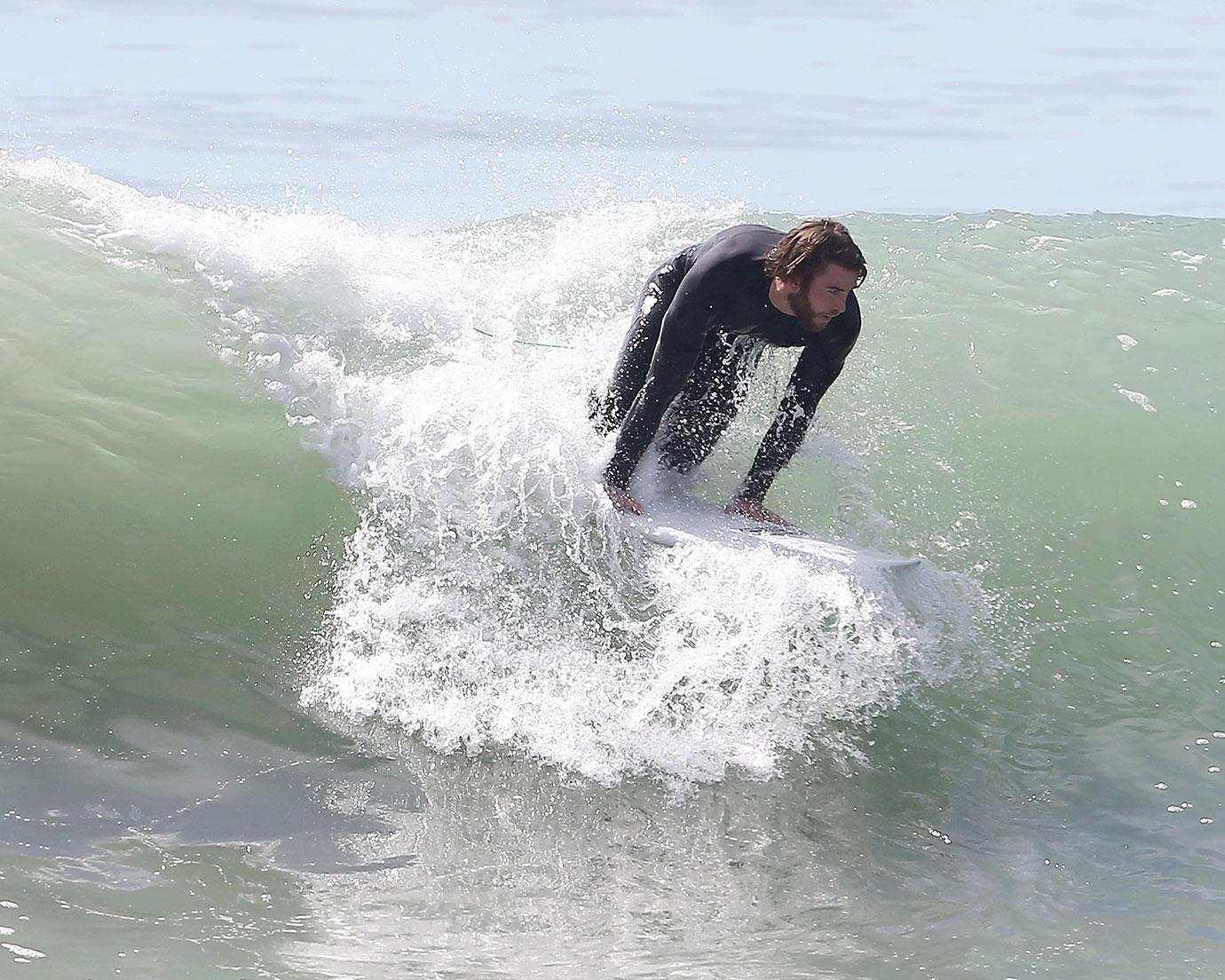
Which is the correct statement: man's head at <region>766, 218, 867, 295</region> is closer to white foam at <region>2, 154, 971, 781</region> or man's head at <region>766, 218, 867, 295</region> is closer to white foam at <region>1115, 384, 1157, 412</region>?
white foam at <region>2, 154, 971, 781</region>

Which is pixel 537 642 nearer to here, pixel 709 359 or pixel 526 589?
pixel 526 589

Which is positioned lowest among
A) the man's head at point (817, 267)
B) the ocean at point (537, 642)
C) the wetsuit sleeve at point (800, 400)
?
the ocean at point (537, 642)

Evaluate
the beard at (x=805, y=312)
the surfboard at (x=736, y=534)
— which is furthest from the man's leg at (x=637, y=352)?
the beard at (x=805, y=312)

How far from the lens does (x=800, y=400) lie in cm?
446

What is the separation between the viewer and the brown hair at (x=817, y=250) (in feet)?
12.7

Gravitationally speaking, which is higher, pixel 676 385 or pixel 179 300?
pixel 676 385

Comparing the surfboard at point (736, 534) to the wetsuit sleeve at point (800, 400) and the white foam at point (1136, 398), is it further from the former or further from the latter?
the white foam at point (1136, 398)

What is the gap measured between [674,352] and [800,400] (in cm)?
53

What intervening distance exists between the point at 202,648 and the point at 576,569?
130cm

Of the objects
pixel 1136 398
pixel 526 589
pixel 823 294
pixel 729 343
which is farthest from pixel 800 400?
pixel 1136 398

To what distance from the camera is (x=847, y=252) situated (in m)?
3.89

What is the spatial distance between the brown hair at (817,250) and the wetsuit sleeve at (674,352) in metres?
0.24

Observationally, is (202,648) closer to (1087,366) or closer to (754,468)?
(754,468)

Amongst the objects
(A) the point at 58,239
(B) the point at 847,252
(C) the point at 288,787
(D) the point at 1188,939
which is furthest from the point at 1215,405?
(A) the point at 58,239
